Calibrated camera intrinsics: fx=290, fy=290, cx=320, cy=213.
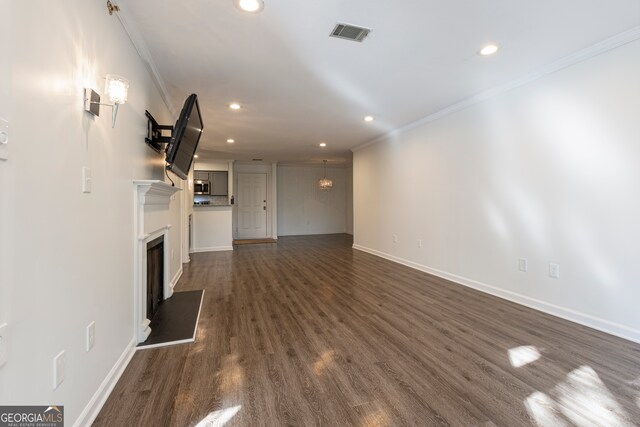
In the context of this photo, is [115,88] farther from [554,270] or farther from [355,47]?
[554,270]

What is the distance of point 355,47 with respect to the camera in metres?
2.45

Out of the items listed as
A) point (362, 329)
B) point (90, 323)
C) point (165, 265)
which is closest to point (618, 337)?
point (362, 329)

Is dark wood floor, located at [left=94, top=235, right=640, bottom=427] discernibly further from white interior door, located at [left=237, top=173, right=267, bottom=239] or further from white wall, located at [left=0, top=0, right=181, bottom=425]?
white interior door, located at [left=237, top=173, right=267, bottom=239]

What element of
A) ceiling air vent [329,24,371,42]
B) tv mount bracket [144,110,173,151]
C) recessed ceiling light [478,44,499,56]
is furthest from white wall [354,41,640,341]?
tv mount bracket [144,110,173,151]

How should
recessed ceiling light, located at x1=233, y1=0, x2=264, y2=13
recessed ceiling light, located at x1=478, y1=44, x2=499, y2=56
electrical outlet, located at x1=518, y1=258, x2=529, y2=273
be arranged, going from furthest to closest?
1. electrical outlet, located at x1=518, y1=258, x2=529, y2=273
2. recessed ceiling light, located at x1=478, y1=44, x2=499, y2=56
3. recessed ceiling light, located at x1=233, y1=0, x2=264, y2=13

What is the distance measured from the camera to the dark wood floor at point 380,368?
4.90ft

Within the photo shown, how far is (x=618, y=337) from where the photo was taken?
7.64 ft

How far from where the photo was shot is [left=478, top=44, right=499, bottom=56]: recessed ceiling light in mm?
2461

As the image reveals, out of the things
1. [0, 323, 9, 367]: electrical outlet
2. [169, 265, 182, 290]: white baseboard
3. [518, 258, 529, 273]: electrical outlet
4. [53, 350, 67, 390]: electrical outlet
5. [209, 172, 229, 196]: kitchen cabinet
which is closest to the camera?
[0, 323, 9, 367]: electrical outlet

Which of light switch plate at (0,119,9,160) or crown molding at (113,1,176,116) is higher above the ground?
crown molding at (113,1,176,116)

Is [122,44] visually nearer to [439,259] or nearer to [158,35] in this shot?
[158,35]

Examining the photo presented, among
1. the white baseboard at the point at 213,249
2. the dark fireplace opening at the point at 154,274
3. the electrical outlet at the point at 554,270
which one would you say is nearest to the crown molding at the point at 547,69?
the electrical outlet at the point at 554,270

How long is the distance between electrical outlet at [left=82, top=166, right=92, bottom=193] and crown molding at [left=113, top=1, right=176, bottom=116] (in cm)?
118

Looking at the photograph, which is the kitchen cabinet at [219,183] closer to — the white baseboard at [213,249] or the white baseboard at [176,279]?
the white baseboard at [213,249]
